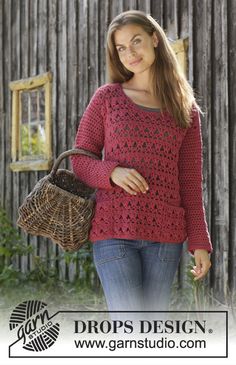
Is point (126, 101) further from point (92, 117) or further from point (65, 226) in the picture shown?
point (65, 226)

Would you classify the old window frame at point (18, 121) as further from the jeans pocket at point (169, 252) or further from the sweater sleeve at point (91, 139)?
the jeans pocket at point (169, 252)

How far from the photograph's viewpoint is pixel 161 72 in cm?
330

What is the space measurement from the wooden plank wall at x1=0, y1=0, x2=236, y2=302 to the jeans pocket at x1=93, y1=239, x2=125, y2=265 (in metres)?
3.22

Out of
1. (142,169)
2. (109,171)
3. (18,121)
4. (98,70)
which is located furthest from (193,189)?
(18,121)

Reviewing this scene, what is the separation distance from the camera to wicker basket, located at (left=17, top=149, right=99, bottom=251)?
10.4 ft

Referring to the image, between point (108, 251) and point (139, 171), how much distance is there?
0.37 metres

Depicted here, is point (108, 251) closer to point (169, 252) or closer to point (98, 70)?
point (169, 252)

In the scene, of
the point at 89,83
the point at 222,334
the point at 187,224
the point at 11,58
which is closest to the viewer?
the point at 187,224

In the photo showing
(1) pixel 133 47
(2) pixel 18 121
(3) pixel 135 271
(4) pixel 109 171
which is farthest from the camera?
(2) pixel 18 121

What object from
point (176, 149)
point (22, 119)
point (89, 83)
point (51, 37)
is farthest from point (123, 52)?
point (22, 119)

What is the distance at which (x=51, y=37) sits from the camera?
8.77 meters

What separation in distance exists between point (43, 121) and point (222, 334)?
169 inches

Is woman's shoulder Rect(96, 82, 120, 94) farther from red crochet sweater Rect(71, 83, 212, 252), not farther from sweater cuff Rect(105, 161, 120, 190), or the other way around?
sweater cuff Rect(105, 161, 120, 190)

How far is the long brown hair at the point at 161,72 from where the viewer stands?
322 centimetres
